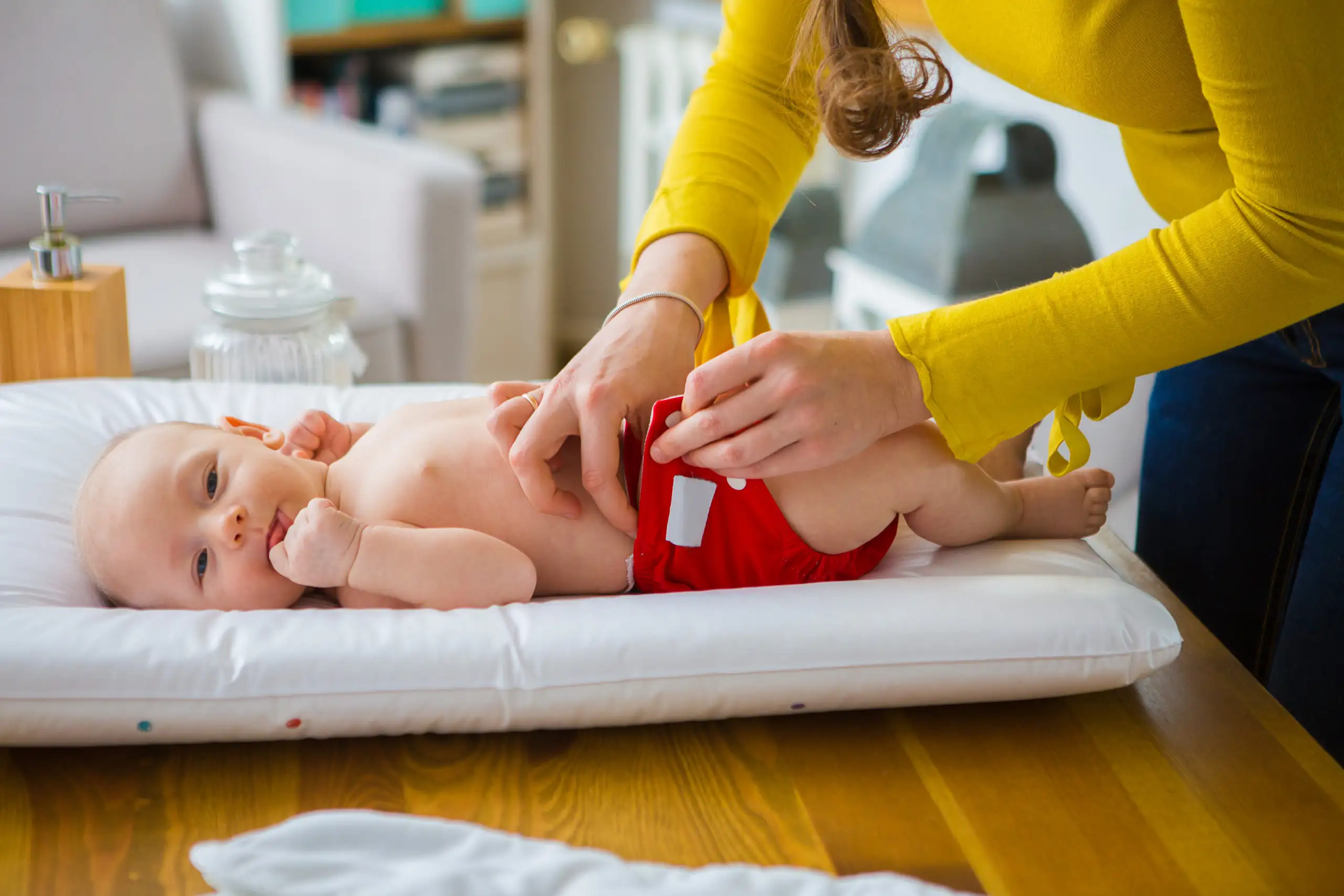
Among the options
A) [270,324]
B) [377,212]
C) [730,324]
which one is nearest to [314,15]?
[377,212]

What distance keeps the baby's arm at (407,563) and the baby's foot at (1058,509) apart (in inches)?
16.8

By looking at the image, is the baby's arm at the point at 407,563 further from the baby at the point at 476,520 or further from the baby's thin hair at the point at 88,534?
the baby's thin hair at the point at 88,534

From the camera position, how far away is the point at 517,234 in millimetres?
3197

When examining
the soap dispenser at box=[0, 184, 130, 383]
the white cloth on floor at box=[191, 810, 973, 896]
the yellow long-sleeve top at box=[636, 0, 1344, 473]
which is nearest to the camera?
the white cloth on floor at box=[191, 810, 973, 896]

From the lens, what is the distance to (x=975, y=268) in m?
2.25

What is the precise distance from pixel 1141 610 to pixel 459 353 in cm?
157

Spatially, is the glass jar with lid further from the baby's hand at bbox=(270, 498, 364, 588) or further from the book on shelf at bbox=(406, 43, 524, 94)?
the book on shelf at bbox=(406, 43, 524, 94)

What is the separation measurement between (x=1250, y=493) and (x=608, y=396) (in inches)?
26.2

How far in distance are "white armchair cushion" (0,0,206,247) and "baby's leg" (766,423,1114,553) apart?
1804 millimetres

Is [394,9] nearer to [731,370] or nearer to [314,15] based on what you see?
[314,15]

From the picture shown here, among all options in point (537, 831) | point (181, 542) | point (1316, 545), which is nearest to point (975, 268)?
point (1316, 545)

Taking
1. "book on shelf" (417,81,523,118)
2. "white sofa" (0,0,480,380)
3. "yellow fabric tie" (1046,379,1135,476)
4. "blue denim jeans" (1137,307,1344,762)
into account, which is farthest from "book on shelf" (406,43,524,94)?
"yellow fabric tie" (1046,379,1135,476)

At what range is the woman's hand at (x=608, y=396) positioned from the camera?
0.94 metres

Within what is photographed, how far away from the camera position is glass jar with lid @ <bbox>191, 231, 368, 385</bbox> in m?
1.43
